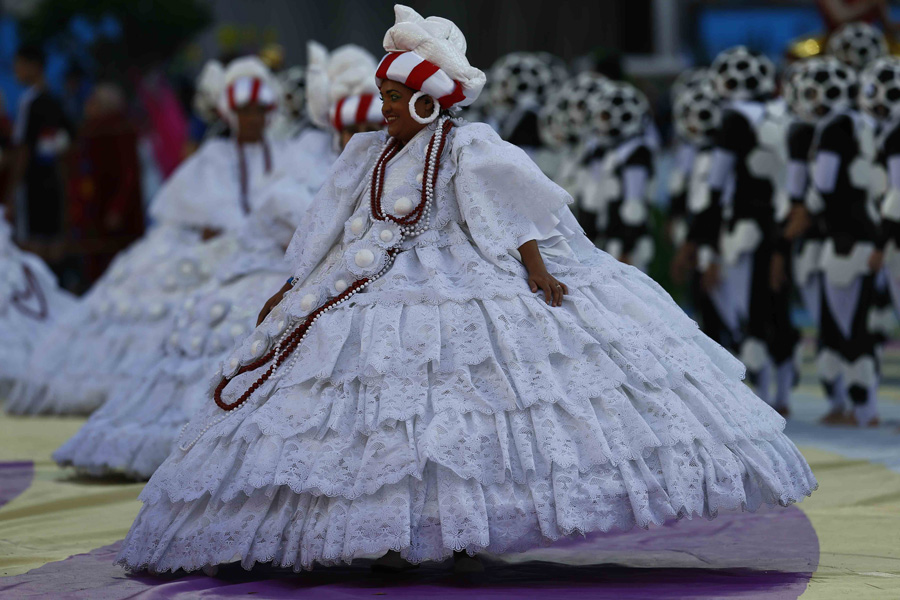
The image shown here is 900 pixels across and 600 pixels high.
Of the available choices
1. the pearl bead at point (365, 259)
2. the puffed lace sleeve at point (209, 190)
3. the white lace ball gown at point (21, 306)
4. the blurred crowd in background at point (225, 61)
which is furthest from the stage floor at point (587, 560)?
the blurred crowd in background at point (225, 61)

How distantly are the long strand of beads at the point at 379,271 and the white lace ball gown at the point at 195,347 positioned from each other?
6.09 ft

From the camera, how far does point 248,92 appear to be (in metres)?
8.00

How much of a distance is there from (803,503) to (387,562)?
7.34ft

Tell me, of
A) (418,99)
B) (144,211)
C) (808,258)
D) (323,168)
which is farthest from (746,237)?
(144,211)

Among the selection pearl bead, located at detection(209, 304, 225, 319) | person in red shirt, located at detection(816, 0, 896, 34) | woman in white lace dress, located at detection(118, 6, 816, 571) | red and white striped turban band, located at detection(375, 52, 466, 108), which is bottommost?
woman in white lace dress, located at detection(118, 6, 816, 571)

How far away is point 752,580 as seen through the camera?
14.1 ft

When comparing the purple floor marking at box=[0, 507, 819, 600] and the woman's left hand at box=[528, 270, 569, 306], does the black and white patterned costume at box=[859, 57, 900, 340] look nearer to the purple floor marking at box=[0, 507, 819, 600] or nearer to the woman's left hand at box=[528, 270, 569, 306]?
Result: the purple floor marking at box=[0, 507, 819, 600]

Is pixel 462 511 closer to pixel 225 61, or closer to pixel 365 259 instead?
pixel 365 259

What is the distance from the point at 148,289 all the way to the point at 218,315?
2.09m

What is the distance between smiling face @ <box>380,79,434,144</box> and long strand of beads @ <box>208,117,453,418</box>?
8 cm

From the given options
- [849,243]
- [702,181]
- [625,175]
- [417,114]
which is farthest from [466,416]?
[625,175]

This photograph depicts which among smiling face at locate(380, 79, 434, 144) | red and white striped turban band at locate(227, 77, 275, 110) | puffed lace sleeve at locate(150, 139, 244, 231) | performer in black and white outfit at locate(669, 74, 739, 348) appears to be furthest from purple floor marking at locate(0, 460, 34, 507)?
performer in black and white outfit at locate(669, 74, 739, 348)

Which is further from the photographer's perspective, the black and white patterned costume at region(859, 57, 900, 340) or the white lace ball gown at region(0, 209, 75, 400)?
the white lace ball gown at region(0, 209, 75, 400)

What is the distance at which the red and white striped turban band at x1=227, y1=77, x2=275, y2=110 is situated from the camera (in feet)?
26.2
